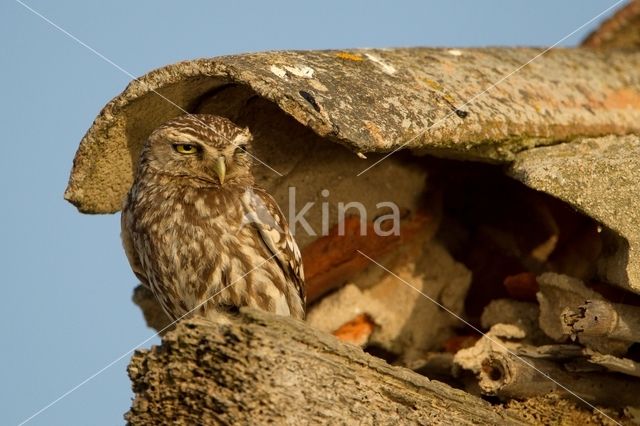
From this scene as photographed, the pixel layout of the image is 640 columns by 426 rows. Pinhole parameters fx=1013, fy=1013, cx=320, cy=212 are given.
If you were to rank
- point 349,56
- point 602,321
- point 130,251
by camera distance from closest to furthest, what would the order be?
point 602,321 < point 349,56 < point 130,251

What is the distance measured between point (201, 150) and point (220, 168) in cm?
16

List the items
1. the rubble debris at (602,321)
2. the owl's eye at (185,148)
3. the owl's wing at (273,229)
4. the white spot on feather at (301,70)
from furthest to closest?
the owl's eye at (185,148)
the owl's wing at (273,229)
the white spot on feather at (301,70)
the rubble debris at (602,321)

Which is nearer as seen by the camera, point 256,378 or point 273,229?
point 256,378

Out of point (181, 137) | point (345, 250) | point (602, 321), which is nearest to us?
point (602, 321)

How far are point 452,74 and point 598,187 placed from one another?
1383 millimetres

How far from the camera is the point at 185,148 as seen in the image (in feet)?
18.5

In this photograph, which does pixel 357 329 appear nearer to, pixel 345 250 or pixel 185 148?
pixel 345 250

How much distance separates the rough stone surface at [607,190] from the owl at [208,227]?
1.42m

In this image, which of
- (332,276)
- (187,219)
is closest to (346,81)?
(187,219)

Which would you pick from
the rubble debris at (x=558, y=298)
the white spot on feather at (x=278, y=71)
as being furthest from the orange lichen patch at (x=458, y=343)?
the white spot on feather at (x=278, y=71)

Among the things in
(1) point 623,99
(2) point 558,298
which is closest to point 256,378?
(2) point 558,298

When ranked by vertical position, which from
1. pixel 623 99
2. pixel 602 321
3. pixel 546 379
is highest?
pixel 623 99

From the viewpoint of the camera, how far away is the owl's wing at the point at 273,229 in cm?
548

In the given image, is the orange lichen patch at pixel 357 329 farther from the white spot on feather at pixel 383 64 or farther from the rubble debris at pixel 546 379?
the white spot on feather at pixel 383 64
